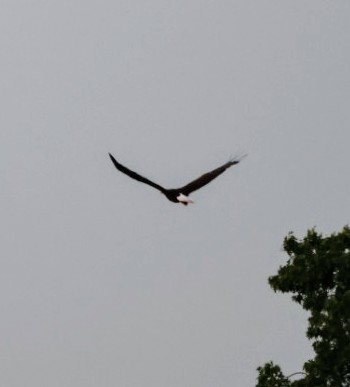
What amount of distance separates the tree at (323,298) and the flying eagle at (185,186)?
12142mm

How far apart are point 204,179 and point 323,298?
13.2m

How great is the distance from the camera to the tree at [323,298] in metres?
28.0

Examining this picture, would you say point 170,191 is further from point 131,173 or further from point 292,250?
point 292,250

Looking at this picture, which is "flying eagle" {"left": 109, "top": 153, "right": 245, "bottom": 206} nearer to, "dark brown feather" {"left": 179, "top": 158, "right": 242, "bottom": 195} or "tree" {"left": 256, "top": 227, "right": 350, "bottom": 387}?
"dark brown feather" {"left": 179, "top": 158, "right": 242, "bottom": 195}

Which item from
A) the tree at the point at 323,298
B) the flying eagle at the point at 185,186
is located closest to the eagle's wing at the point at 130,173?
the flying eagle at the point at 185,186

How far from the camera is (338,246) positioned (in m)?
28.7

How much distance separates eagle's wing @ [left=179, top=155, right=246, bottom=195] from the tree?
12.1 m

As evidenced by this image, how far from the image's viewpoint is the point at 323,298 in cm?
2875

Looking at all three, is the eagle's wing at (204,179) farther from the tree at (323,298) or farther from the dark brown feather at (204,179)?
the tree at (323,298)

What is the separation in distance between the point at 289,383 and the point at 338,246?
487cm

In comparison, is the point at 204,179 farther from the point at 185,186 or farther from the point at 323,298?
the point at 323,298

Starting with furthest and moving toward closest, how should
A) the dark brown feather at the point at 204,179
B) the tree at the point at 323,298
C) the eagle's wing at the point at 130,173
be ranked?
the tree at the point at 323,298 → the dark brown feather at the point at 204,179 → the eagle's wing at the point at 130,173

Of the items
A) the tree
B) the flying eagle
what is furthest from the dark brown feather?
→ the tree

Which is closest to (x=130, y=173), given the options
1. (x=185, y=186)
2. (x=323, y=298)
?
(x=185, y=186)
